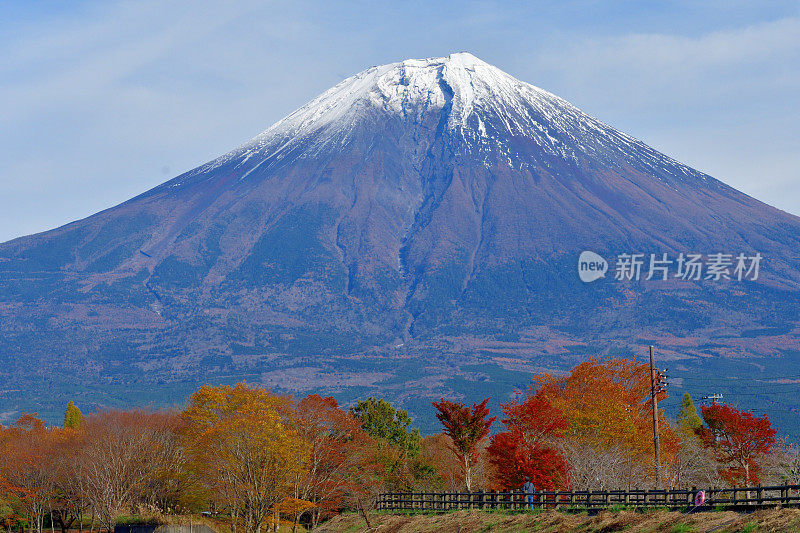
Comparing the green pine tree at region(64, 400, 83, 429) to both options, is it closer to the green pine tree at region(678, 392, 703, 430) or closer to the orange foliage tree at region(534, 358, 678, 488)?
the orange foliage tree at region(534, 358, 678, 488)

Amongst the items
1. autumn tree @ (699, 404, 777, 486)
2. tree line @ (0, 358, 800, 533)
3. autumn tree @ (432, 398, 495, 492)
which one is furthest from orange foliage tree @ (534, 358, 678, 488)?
autumn tree @ (432, 398, 495, 492)

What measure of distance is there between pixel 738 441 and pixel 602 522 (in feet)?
103

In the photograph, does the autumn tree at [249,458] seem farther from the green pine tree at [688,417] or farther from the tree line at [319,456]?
the green pine tree at [688,417]

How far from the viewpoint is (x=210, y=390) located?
61.0 metres

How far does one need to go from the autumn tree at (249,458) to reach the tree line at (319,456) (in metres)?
0.09

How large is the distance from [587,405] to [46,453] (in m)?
36.4

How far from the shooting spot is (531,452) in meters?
47.9

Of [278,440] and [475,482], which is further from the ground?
[278,440]

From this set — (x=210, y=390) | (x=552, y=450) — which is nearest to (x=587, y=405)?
(x=552, y=450)

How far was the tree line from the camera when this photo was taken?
52.5 meters

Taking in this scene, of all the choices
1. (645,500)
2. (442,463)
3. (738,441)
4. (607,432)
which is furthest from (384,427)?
(645,500)

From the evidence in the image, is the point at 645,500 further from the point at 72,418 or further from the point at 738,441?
the point at 72,418

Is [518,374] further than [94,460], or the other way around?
[518,374]

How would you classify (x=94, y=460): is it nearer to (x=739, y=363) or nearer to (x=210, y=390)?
(x=210, y=390)
